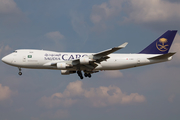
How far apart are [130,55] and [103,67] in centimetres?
501

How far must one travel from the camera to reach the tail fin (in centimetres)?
4897

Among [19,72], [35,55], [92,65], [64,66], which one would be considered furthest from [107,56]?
[19,72]

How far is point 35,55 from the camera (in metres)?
45.5

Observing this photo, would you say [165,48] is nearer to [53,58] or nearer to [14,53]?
[53,58]

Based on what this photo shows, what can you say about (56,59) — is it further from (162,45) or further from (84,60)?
(162,45)

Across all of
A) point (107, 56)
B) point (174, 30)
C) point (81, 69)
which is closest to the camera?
point (107, 56)

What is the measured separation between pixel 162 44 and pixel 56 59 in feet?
60.4

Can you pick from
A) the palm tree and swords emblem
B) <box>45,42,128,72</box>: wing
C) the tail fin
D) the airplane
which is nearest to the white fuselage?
the airplane

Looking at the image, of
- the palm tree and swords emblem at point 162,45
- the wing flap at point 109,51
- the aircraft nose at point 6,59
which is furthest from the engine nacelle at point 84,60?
the palm tree and swords emblem at point 162,45

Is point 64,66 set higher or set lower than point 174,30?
lower

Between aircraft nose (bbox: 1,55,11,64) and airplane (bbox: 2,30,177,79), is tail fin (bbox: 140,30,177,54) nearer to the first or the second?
airplane (bbox: 2,30,177,79)

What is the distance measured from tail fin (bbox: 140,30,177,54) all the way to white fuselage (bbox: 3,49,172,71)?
1.63m

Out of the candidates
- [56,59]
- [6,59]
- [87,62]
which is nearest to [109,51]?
[87,62]

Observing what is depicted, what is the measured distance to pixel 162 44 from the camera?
49.5m
